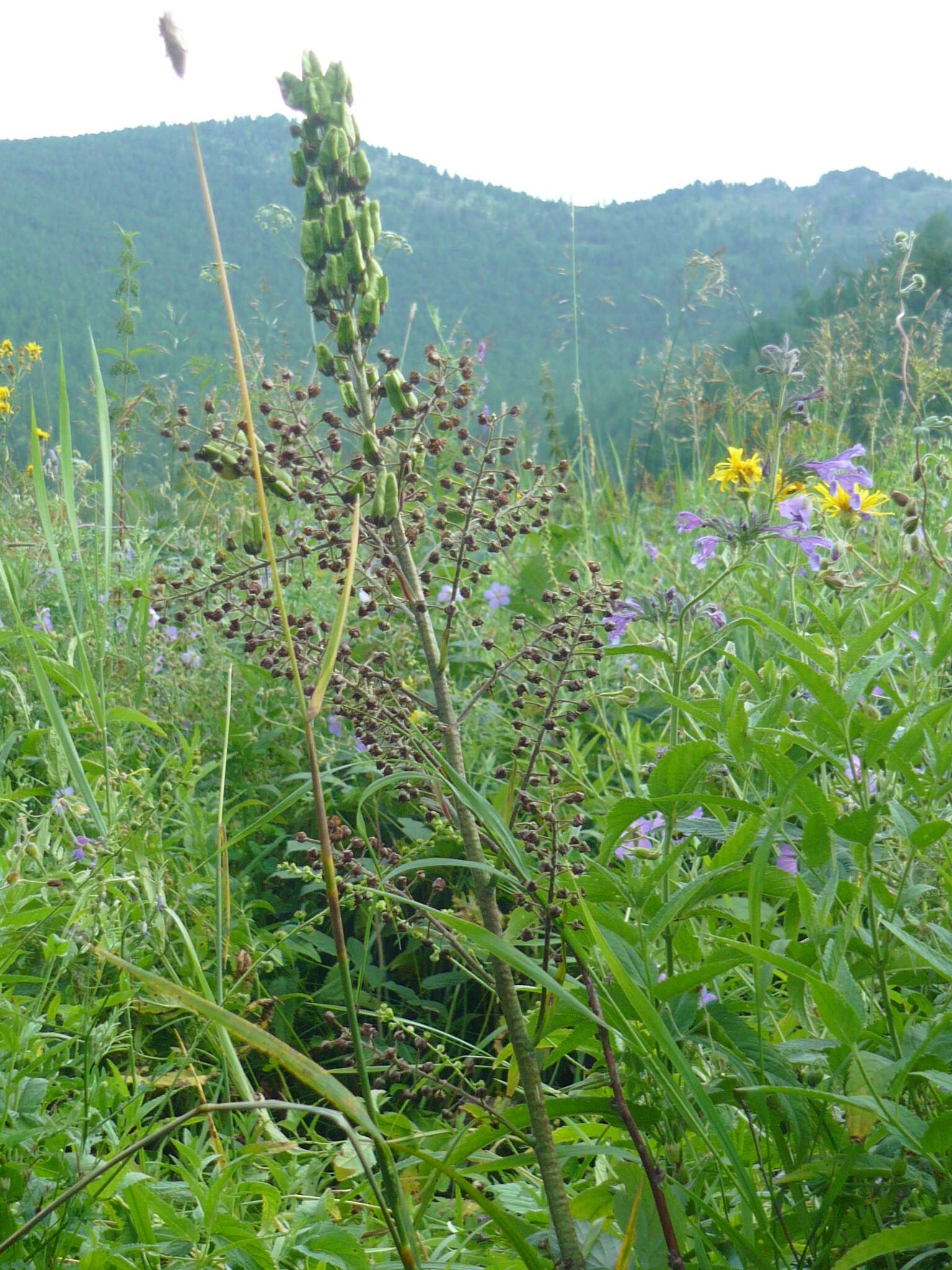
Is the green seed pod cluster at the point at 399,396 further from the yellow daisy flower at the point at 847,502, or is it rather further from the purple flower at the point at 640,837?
the yellow daisy flower at the point at 847,502

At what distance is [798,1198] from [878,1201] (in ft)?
0.23

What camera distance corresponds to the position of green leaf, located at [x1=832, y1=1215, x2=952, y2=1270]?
2.02 feet

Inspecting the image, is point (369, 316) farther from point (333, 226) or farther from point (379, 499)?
point (379, 499)

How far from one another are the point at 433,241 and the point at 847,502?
40.7 m

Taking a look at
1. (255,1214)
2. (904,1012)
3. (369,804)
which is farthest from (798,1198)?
(369,804)

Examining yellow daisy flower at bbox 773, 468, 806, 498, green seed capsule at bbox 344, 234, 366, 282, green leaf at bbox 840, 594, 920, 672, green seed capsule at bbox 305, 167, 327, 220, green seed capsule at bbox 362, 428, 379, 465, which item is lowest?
green leaf at bbox 840, 594, 920, 672

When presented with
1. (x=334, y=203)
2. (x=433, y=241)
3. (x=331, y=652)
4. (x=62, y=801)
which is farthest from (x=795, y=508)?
(x=433, y=241)

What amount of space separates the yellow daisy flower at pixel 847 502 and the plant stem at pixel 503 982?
963 mm

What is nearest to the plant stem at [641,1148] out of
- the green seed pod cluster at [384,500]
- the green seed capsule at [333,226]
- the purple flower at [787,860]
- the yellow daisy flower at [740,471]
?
the purple flower at [787,860]

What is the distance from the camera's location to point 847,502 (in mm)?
1839

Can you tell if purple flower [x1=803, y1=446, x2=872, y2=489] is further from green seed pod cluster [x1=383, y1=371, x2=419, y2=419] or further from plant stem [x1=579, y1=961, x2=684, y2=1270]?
plant stem [x1=579, y1=961, x2=684, y2=1270]

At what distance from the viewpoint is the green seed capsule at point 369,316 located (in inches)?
44.0

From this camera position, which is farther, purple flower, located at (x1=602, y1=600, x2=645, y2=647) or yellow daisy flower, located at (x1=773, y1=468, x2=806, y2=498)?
yellow daisy flower, located at (x1=773, y1=468, x2=806, y2=498)

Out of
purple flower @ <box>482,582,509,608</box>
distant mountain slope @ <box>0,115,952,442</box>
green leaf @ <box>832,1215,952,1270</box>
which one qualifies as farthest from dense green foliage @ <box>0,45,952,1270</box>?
distant mountain slope @ <box>0,115,952,442</box>
